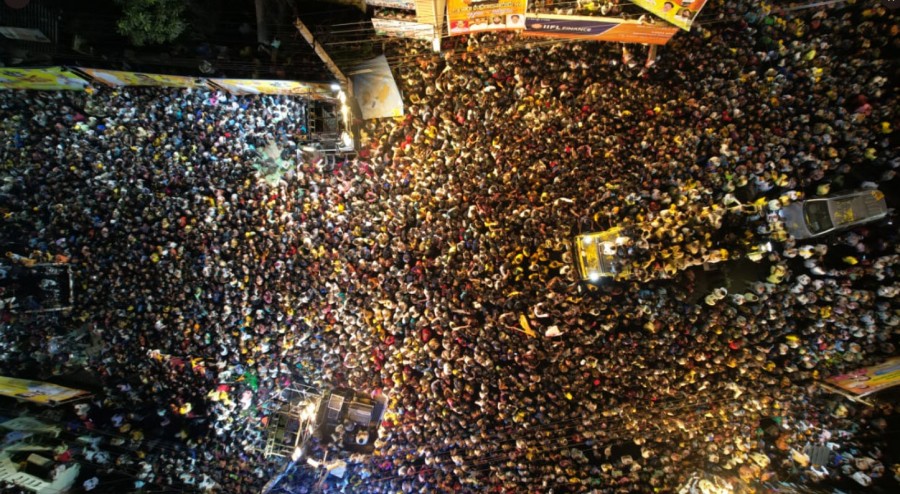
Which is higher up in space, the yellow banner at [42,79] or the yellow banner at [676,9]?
the yellow banner at [42,79]

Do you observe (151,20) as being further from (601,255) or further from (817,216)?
(817,216)

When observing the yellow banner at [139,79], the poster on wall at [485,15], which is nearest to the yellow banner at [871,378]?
the poster on wall at [485,15]

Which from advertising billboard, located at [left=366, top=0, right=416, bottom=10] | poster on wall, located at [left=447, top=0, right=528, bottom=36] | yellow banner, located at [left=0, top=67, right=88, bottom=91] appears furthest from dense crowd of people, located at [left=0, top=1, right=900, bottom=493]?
advertising billboard, located at [left=366, top=0, right=416, bottom=10]

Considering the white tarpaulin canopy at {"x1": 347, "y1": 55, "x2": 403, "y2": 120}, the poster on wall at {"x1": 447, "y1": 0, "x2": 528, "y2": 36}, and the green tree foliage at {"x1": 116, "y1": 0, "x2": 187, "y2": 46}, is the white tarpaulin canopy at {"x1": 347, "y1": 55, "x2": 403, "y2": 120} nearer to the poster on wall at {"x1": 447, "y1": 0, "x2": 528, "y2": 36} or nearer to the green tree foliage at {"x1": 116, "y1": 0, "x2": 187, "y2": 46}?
the poster on wall at {"x1": 447, "y1": 0, "x2": 528, "y2": 36}

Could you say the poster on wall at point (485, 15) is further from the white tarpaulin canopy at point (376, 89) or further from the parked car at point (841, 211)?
the parked car at point (841, 211)

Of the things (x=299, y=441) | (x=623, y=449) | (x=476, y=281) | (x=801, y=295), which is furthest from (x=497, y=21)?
(x=299, y=441)

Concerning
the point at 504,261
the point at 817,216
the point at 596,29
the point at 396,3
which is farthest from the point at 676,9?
the point at 504,261
